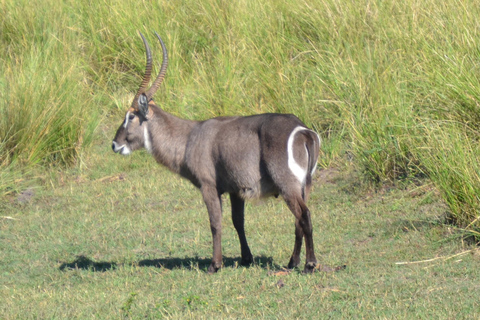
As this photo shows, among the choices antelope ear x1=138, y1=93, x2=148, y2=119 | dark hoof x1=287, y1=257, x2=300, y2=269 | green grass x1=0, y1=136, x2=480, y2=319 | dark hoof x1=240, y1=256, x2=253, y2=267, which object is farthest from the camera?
antelope ear x1=138, y1=93, x2=148, y2=119

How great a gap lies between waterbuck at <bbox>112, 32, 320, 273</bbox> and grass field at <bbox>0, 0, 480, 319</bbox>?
466mm

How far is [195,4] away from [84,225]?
5.85 meters

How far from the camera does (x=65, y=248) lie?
6.64m

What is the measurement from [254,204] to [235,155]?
0.46 meters

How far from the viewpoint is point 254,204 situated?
5504 millimetres

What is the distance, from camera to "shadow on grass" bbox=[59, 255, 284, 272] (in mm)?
5703

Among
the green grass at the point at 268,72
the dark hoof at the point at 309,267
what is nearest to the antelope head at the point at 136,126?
the dark hoof at the point at 309,267

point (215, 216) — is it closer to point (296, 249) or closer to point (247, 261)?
point (247, 261)

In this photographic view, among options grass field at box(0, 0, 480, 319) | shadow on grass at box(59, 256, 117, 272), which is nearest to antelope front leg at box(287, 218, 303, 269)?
grass field at box(0, 0, 480, 319)

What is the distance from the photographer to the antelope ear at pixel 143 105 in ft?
19.4

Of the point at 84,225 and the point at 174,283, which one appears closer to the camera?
the point at 174,283

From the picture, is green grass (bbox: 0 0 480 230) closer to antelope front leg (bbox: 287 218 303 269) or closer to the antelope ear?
antelope front leg (bbox: 287 218 303 269)

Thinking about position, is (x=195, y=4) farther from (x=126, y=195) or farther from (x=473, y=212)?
(x=473, y=212)

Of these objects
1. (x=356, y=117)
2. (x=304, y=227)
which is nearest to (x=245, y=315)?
(x=304, y=227)
